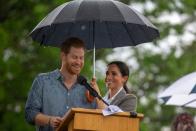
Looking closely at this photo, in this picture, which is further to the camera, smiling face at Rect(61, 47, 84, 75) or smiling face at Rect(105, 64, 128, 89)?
smiling face at Rect(105, 64, 128, 89)

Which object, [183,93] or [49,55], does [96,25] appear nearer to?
[183,93]

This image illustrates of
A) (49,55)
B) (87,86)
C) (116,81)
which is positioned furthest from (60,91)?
(49,55)

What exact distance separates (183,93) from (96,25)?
1.99 metres

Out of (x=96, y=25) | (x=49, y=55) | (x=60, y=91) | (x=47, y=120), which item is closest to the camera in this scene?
(x=47, y=120)

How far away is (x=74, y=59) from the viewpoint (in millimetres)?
7949

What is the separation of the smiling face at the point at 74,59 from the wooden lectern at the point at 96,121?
76cm

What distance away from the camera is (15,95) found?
19797 mm

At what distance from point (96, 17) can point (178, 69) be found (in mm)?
16116

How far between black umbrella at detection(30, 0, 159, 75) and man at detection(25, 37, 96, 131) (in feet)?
1.79

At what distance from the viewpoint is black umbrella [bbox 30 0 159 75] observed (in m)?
8.61

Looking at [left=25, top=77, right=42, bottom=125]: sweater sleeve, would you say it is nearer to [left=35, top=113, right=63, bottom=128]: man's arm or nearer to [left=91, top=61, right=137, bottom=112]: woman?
[left=35, top=113, right=63, bottom=128]: man's arm

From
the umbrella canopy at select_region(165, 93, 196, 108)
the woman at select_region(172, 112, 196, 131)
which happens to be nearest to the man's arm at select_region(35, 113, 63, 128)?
the woman at select_region(172, 112, 196, 131)

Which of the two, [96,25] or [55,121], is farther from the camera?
[96,25]

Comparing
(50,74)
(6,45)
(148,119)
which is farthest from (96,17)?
(148,119)
